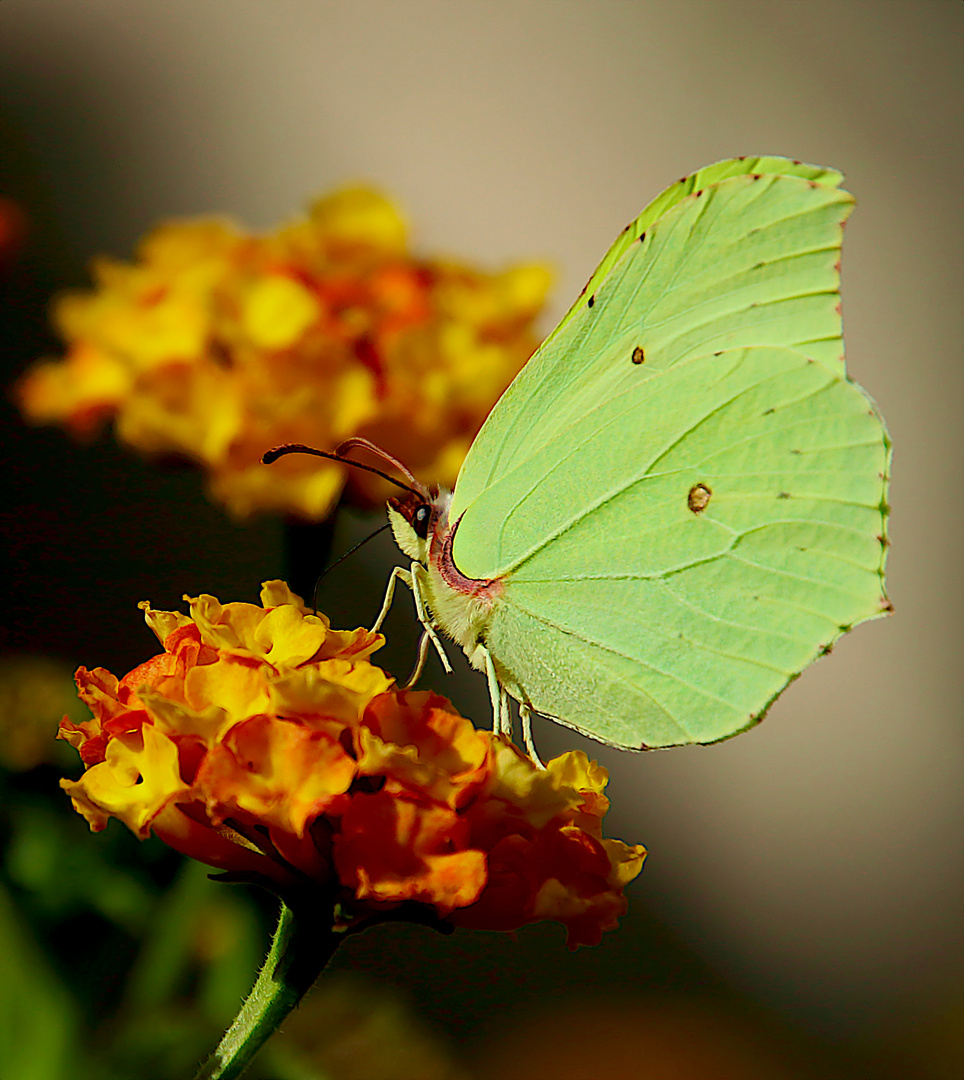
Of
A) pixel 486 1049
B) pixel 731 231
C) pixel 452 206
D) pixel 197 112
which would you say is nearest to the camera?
pixel 731 231

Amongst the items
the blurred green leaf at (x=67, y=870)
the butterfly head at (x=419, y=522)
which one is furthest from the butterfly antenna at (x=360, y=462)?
the blurred green leaf at (x=67, y=870)

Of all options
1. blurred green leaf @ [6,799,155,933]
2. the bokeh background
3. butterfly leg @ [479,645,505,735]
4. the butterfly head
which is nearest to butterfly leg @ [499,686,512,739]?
butterfly leg @ [479,645,505,735]

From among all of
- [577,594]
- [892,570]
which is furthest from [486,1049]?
[892,570]

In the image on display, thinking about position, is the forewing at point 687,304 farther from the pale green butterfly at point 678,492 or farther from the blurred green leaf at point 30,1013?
the blurred green leaf at point 30,1013

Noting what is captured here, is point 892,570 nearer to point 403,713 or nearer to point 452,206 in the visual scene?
point 452,206

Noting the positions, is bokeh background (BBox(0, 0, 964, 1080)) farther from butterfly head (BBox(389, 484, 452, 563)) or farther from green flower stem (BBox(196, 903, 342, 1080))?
green flower stem (BBox(196, 903, 342, 1080))

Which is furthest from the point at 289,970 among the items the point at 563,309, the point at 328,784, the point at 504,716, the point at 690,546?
the point at 563,309

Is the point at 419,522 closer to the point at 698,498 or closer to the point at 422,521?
the point at 422,521
